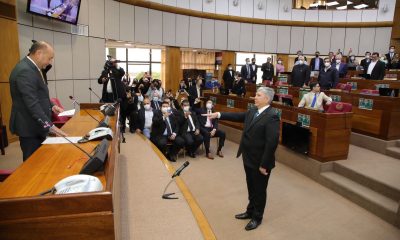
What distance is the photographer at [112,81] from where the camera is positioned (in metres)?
4.86

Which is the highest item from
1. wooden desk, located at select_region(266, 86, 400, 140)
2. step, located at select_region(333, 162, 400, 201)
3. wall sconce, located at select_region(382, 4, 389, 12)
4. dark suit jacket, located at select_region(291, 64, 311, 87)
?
wall sconce, located at select_region(382, 4, 389, 12)

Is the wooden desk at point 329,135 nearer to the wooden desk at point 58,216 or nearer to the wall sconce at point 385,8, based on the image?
the wooden desk at point 58,216

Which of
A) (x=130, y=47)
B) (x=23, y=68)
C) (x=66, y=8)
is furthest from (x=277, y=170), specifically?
(x=130, y=47)

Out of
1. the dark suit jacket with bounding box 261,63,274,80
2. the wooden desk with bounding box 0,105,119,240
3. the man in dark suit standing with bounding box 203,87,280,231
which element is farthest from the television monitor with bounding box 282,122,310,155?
the dark suit jacket with bounding box 261,63,274,80

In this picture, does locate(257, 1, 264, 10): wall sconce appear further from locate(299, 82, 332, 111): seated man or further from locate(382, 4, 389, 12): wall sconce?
locate(299, 82, 332, 111): seated man

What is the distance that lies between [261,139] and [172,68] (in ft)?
25.0

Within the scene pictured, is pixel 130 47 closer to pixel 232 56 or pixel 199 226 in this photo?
pixel 232 56

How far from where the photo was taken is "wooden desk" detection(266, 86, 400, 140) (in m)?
4.53

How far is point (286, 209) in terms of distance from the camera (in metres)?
3.40

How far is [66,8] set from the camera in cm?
580

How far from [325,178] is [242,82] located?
402 cm

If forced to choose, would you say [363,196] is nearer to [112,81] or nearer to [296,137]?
[296,137]

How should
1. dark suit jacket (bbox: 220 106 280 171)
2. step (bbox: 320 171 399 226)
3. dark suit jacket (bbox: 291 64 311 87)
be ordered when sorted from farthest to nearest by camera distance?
dark suit jacket (bbox: 291 64 311 87), step (bbox: 320 171 399 226), dark suit jacket (bbox: 220 106 280 171)

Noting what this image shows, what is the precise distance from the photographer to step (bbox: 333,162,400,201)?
3710 mm
